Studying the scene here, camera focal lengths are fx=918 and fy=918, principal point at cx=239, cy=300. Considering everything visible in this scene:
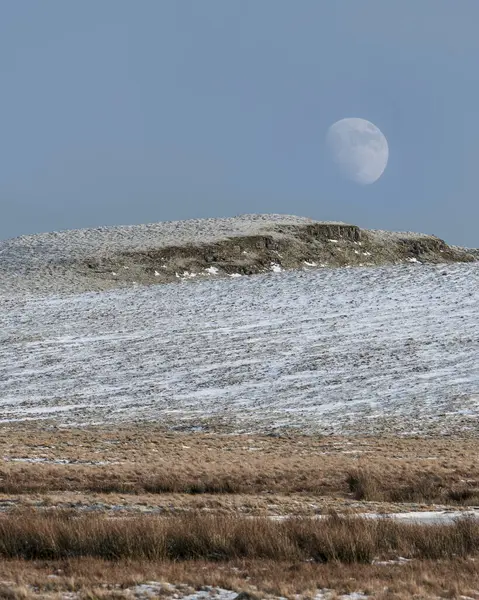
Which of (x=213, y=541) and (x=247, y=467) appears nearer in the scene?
(x=213, y=541)

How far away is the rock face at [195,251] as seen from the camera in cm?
8050

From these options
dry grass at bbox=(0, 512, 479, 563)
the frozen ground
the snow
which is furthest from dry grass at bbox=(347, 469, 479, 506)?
the snow

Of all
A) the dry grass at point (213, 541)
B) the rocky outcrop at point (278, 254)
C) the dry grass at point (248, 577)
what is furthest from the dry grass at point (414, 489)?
the rocky outcrop at point (278, 254)

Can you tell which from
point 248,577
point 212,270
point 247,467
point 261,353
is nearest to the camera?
point 248,577

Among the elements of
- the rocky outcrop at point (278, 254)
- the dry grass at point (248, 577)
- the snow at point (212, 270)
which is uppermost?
the rocky outcrop at point (278, 254)

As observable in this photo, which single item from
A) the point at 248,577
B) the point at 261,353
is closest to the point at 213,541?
the point at 248,577

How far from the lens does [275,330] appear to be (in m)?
48.6

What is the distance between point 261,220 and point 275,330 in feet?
211

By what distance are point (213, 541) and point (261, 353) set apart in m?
31.5

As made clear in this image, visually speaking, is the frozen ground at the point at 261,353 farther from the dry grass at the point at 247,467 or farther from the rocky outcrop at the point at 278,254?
the rocky outcrop at the point at 278,254

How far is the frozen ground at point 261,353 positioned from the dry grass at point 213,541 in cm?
1832

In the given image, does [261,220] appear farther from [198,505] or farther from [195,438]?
[198,505]

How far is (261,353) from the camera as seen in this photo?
44.1 m

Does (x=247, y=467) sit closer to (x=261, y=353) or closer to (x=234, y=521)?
(x=234, y=521)
